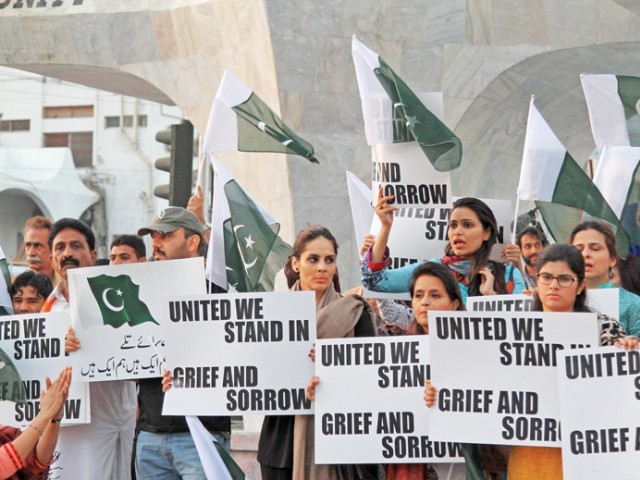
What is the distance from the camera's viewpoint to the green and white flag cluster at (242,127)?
8.42m

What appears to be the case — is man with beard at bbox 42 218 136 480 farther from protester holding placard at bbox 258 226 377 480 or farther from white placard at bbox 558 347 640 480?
white placard at bbox 558 347 640 480

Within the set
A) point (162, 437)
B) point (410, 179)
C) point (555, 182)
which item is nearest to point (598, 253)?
point (555, 182)

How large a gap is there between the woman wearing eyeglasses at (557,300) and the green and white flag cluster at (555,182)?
4.85 ft

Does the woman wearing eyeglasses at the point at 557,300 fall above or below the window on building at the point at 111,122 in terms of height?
below

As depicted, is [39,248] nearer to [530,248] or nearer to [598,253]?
[530,248]

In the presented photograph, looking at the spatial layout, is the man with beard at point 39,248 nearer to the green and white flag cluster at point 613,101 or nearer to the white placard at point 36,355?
the white placard at point 36,355

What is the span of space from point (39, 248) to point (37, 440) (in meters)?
2.23

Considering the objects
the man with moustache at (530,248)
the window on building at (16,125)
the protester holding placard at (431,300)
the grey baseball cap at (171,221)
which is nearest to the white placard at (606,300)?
the protester holding placard at (431,300)

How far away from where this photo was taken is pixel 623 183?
8312 mm

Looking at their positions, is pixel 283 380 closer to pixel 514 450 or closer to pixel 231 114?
pixel 514 450

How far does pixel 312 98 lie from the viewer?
12727 mm

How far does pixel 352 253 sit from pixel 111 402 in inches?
208

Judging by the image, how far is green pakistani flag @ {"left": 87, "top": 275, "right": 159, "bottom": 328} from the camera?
7.42 metres

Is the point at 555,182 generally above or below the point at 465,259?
above
